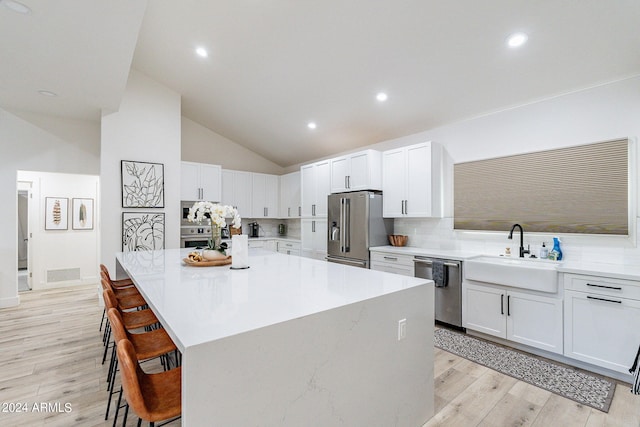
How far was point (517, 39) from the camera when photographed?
275 cm

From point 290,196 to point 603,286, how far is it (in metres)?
5.21

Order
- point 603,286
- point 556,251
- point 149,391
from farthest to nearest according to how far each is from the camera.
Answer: point 556,251 < point 603,286 < point 149,391

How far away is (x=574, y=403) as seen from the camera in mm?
2203

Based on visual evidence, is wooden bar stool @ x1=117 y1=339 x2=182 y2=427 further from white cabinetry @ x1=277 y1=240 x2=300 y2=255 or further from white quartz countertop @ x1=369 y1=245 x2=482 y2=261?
white cabinetry @ x1=277 y1=240 x2=300 y2=255

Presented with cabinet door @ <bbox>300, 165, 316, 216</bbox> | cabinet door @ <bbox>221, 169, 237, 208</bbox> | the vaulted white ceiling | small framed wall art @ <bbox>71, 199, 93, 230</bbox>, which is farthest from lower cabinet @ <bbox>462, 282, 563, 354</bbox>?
small framed wall art @ <bbox>71, 199, 93, 230</bbox>

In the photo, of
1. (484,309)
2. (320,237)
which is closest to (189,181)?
(320,237)

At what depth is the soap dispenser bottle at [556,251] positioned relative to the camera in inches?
125

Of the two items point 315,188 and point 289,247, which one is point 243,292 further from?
point 289,247

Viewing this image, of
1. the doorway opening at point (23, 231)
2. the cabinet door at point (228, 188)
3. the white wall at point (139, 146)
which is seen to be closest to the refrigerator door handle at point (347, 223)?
the cabinet door at point (228, 188)

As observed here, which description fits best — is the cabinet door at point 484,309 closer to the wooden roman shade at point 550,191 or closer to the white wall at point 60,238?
the wooden roman shade at point 550,191

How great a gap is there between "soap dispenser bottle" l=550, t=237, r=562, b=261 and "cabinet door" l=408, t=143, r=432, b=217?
53.7 inches

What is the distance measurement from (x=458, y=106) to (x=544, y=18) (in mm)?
1351

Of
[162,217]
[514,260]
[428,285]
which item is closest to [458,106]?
[514,260]

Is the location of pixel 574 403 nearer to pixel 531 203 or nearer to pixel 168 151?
pixel 531 203
